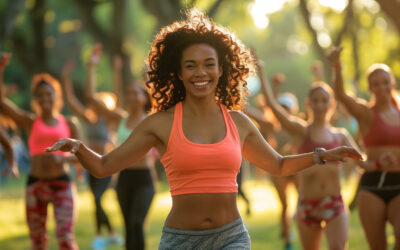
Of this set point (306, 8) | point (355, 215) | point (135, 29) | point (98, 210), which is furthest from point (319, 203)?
point (135, 29)

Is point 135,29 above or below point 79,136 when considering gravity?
above

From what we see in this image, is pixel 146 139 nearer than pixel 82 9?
Yes

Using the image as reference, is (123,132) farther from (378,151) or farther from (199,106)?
(199,106)

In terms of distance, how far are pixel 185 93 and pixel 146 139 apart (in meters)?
0.49

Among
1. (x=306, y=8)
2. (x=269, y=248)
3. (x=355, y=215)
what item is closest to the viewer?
(x=269, y=248)

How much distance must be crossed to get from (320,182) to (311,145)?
0.42 meters

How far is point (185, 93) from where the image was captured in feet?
15.3

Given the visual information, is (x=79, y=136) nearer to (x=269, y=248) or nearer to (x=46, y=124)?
(x=46, y=124)

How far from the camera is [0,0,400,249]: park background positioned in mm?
12785

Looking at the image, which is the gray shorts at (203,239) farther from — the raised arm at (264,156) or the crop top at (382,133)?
the crop top at (382,133)

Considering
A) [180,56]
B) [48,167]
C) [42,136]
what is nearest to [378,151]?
[180,56]

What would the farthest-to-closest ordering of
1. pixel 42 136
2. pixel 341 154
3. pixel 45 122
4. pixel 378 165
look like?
1. pixel 45 122
2. pixel 42 136
3. pixel 378 165
4. pixel 341 154

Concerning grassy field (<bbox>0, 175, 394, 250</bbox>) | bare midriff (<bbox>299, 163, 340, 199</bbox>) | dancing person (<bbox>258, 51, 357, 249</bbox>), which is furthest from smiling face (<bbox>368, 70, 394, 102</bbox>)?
grassy field (<bbox>0, 175, 394, 250</bbox>)

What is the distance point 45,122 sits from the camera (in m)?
7.83
